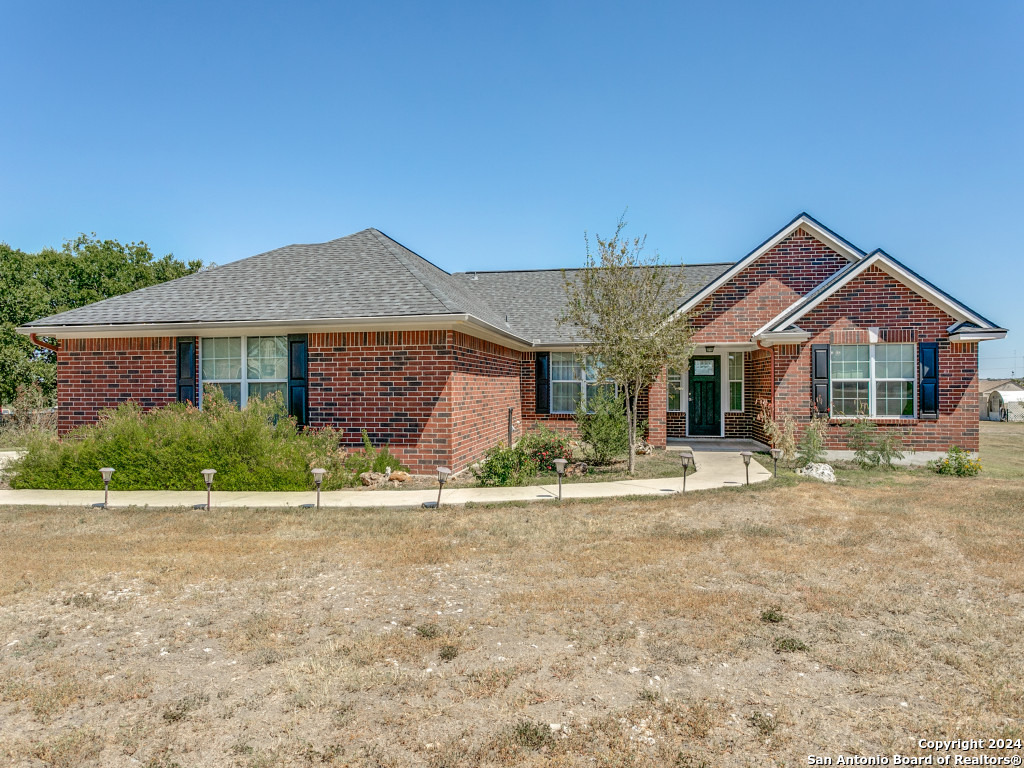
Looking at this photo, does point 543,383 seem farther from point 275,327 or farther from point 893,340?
point 893,340

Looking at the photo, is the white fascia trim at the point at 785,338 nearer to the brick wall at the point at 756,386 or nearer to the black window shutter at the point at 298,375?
the brick wall at the point at 756,386

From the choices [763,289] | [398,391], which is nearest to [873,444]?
[763,289]

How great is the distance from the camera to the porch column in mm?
16109

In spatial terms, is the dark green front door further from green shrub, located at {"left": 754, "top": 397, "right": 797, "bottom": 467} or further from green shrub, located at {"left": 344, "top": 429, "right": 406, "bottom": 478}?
green shrub, located at {"left": 344, "top": 429, "right": 406, "bottom": 478}

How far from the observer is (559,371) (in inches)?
699

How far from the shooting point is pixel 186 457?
33.5 ft

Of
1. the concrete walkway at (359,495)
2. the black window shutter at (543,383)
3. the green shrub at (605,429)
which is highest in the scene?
the black window shutter at (543,383)

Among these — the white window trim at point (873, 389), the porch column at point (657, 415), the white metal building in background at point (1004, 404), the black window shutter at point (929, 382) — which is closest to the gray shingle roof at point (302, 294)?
the porch column at point (657, 415)

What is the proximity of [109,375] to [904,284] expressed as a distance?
1861 cm

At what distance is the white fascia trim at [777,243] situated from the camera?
15898 mm

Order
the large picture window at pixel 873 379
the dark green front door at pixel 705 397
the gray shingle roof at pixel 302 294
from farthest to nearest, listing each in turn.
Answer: the dark green front door at pixel 705 397 → the large picture window at pixel 873 379 → the gray shingle roof at pixel 302 294

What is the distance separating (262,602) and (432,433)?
6473mm

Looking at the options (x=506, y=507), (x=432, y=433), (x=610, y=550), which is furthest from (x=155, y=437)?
(x=610, y=550)

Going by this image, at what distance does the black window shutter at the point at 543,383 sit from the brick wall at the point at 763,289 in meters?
4.46
